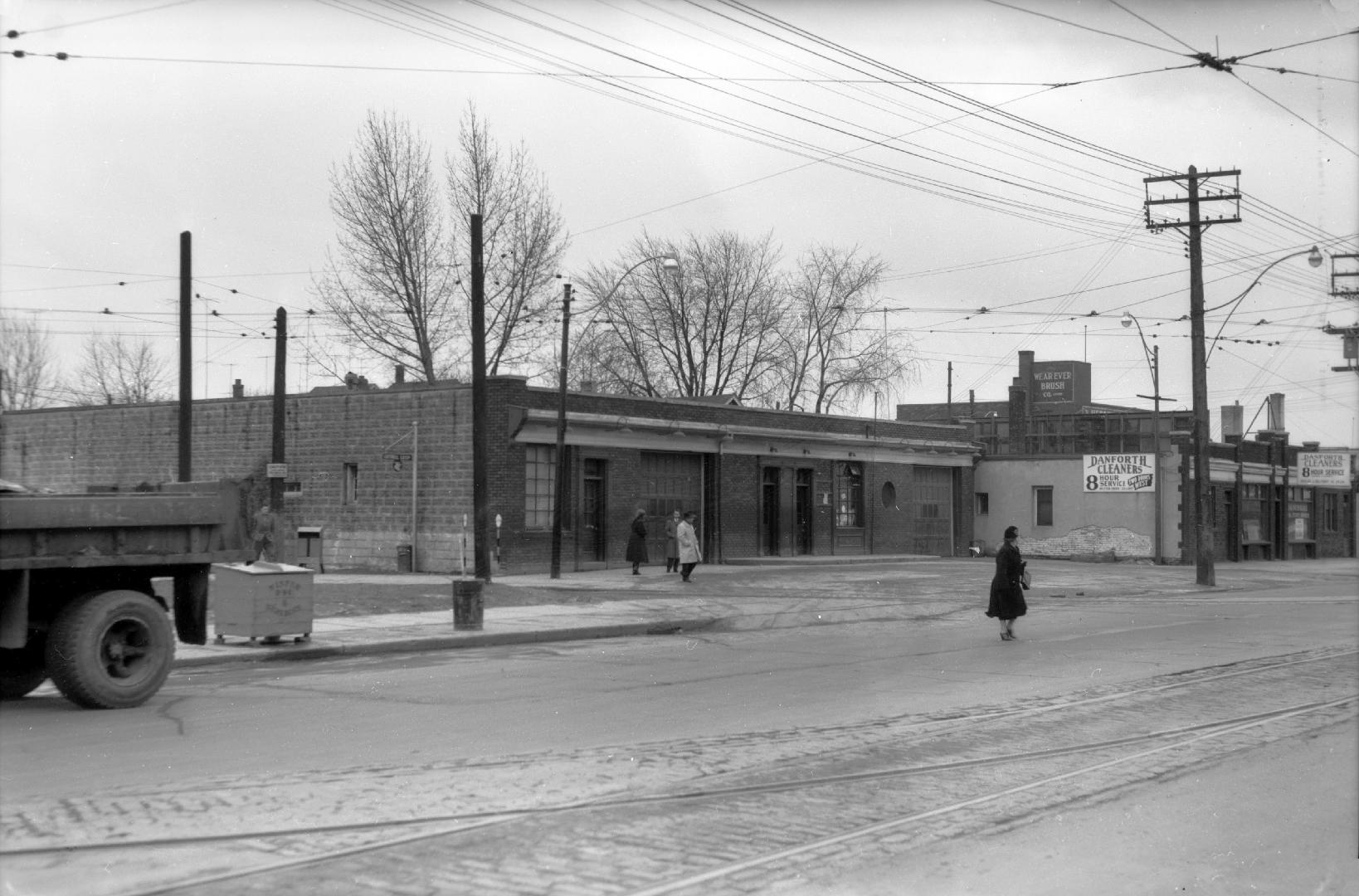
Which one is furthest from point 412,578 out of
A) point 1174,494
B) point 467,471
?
point 1174,494

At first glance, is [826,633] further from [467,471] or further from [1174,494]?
[1174,494]

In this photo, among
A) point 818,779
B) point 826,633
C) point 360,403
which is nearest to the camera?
point 818,779

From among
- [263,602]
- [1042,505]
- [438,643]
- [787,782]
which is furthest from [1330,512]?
[787,782]

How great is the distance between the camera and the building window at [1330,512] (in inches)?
2437

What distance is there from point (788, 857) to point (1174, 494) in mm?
43645

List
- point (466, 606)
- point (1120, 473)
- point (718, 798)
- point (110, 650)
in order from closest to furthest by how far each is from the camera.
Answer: point (718, 798)
point (110, 650)
point (466, 606)
point (1120, 473)

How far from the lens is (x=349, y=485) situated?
1380 inches

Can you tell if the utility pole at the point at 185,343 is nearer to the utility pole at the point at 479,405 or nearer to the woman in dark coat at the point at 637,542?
the utility pole at the point at 479,405

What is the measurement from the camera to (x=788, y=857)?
645cm

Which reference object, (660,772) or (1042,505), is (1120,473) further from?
(660,772)

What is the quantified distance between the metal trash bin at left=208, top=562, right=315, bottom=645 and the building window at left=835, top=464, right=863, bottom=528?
2756 cm

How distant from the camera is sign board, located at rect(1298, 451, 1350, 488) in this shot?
55.8 meters

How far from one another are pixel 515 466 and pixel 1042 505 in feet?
80.3

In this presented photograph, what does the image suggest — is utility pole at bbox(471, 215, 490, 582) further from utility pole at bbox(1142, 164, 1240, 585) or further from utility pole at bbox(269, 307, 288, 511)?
utility pole at bbox(1142, 164, 1240, 585)
